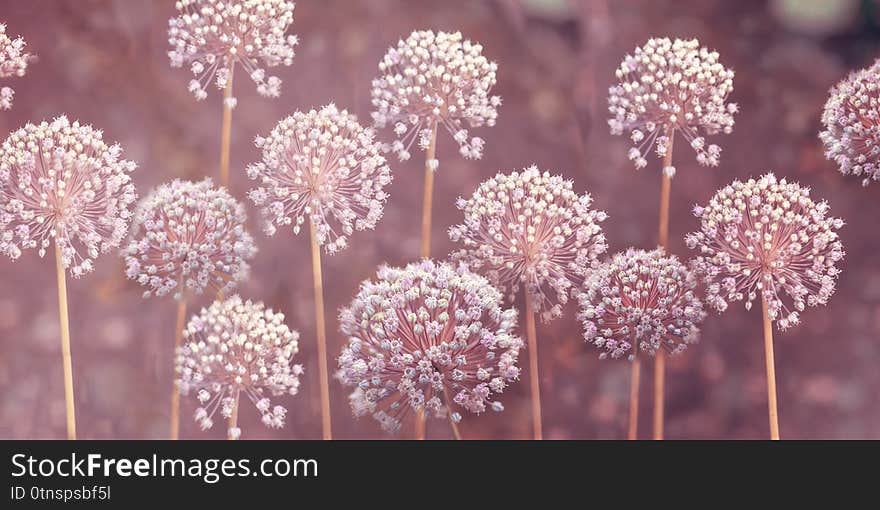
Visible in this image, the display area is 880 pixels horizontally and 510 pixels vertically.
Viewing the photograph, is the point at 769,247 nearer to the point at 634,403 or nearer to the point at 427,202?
the point at 634,403

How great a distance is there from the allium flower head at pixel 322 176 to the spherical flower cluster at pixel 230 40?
18 centimetres

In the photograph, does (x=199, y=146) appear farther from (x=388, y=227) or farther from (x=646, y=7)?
(x=646, y=7)

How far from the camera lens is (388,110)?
2512 mm

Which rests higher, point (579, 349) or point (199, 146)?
point (199, 146)

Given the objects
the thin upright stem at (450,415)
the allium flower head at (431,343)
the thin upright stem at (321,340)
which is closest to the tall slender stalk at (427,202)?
the allium flower head at (431,343)

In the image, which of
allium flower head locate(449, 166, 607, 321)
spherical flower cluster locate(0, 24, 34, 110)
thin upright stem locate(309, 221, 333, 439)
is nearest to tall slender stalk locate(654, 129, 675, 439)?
allium flower head locate(449, 166, 607, 321)

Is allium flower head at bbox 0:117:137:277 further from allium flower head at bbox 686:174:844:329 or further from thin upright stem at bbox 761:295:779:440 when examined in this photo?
thin upright stem at bbox 761:295:779:440

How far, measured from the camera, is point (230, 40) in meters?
2.46

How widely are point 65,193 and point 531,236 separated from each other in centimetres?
133

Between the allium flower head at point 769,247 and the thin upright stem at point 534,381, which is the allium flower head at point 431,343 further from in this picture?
the allium flower head at point 769,247

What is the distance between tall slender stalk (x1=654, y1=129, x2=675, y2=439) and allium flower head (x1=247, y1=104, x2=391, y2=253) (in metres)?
0.83
